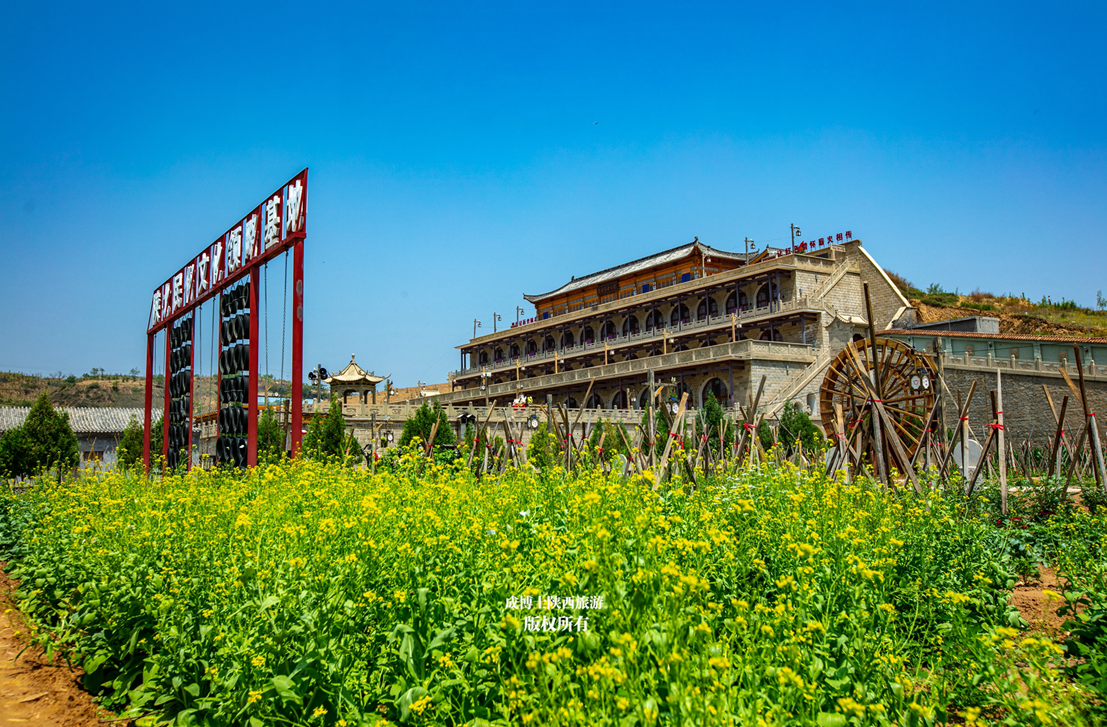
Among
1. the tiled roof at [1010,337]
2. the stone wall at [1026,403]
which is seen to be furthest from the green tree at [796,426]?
the tiled roof at [1010,337]

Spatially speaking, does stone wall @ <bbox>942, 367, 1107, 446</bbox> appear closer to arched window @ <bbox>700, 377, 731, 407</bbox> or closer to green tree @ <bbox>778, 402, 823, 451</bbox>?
green tree @ <bbox>778, 402, 823, 451</bbox>

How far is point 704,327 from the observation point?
39031 mm

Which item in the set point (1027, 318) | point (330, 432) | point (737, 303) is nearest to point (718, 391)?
point (737, 303)

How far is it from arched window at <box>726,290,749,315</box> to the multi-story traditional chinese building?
60mm

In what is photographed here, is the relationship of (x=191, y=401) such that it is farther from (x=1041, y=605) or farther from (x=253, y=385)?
(x=1041, y=605)

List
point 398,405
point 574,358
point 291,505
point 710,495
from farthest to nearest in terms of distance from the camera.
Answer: point 574,358
point 398,405
point 710,495
point 291,505

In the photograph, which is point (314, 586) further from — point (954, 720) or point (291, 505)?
point (954, 720)

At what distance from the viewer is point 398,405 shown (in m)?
31.8

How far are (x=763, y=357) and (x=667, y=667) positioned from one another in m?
30.9

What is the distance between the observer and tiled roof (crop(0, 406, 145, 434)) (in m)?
40.0

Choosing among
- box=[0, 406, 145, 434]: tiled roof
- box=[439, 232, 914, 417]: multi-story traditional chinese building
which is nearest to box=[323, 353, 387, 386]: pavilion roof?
box=[439, 232, 914, 417]: multi-story traditional chinese building

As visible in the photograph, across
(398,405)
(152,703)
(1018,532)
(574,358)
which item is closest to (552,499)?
(152,703)

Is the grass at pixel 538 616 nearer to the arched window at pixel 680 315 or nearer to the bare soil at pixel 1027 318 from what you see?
the arched window at pixel 680 315

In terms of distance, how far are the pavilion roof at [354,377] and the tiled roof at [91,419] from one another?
36.9 ft
